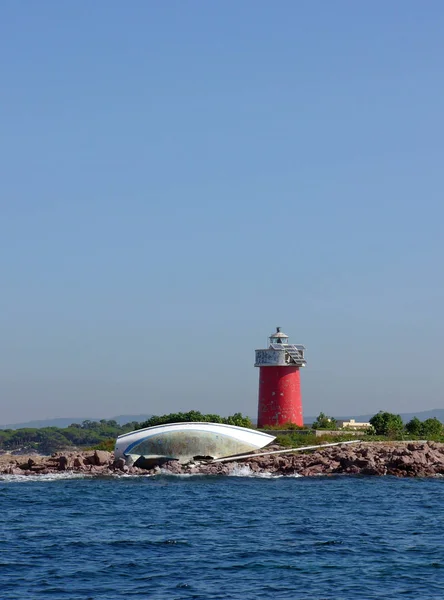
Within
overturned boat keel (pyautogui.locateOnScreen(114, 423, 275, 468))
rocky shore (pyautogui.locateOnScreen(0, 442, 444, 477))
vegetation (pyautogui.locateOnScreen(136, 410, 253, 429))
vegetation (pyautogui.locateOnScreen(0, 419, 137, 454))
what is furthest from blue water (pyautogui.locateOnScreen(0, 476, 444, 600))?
vegetation (pyautogui.locateOnScreen(0, 419, 137, 454))

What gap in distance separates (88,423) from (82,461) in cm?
9281

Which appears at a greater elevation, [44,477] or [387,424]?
[387,424]

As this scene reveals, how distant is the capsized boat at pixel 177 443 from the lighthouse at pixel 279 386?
1240 cm

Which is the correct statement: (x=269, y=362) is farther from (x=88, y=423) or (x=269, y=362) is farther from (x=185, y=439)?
(x=88, y=423)

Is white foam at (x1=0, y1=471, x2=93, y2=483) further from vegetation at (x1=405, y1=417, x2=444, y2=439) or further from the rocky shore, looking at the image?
vegetation at (x1=405, y1=417, x2=444, y2=439)

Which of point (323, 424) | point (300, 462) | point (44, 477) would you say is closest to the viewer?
point (44, 477)

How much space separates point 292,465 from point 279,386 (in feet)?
47.8

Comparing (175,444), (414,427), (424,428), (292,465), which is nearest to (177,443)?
(175,444)

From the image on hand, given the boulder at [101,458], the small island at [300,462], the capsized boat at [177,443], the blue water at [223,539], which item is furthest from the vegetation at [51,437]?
the blue water at [223,539]

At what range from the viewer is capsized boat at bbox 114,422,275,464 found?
47219 mm

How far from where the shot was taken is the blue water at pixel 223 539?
21969mm

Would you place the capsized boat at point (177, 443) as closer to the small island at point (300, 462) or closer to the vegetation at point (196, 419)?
the small island at point (300, 462)

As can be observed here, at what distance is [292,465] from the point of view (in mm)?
46188

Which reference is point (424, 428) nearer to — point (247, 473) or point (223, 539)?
point (247, 473)
